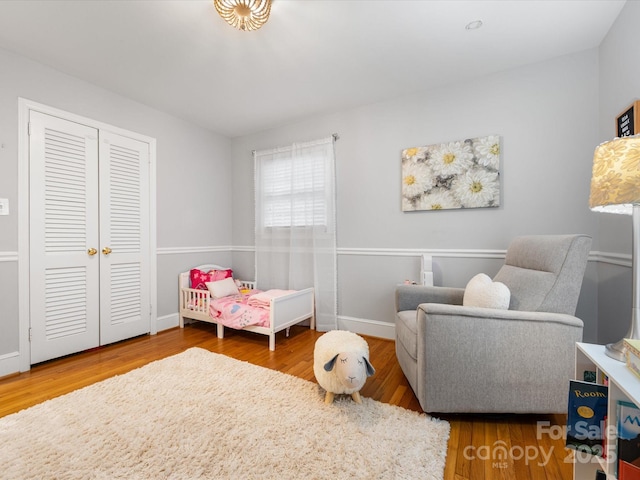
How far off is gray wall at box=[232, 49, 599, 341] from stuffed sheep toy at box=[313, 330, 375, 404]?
51.7 inches

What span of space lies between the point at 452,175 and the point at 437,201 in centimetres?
26

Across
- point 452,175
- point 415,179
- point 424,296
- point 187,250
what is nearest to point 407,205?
point 415,179

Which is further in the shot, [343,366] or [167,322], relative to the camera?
[167,322]

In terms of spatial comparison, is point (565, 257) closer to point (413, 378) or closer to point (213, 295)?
point (413, 378)

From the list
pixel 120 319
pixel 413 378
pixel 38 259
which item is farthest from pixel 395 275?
pixel 38 259

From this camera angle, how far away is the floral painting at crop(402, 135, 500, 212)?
2.41 metres

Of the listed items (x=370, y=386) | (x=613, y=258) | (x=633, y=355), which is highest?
(x=613, y=258)

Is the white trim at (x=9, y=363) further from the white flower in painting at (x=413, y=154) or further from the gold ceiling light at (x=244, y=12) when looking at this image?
the white flower in painting at (x=413, y=154)

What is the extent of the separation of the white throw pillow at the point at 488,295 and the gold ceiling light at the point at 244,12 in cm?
212

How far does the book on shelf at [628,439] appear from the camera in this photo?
832mm

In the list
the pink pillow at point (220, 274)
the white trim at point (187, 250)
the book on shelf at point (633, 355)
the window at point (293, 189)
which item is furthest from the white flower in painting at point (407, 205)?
the white trim at point (187, 250)

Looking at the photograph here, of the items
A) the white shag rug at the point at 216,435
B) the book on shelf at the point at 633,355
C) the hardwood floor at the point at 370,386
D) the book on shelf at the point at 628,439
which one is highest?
the book on shelf at the point at 633,355

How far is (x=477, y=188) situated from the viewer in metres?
2.46

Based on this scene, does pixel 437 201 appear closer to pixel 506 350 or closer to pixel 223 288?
pixel 506 350
